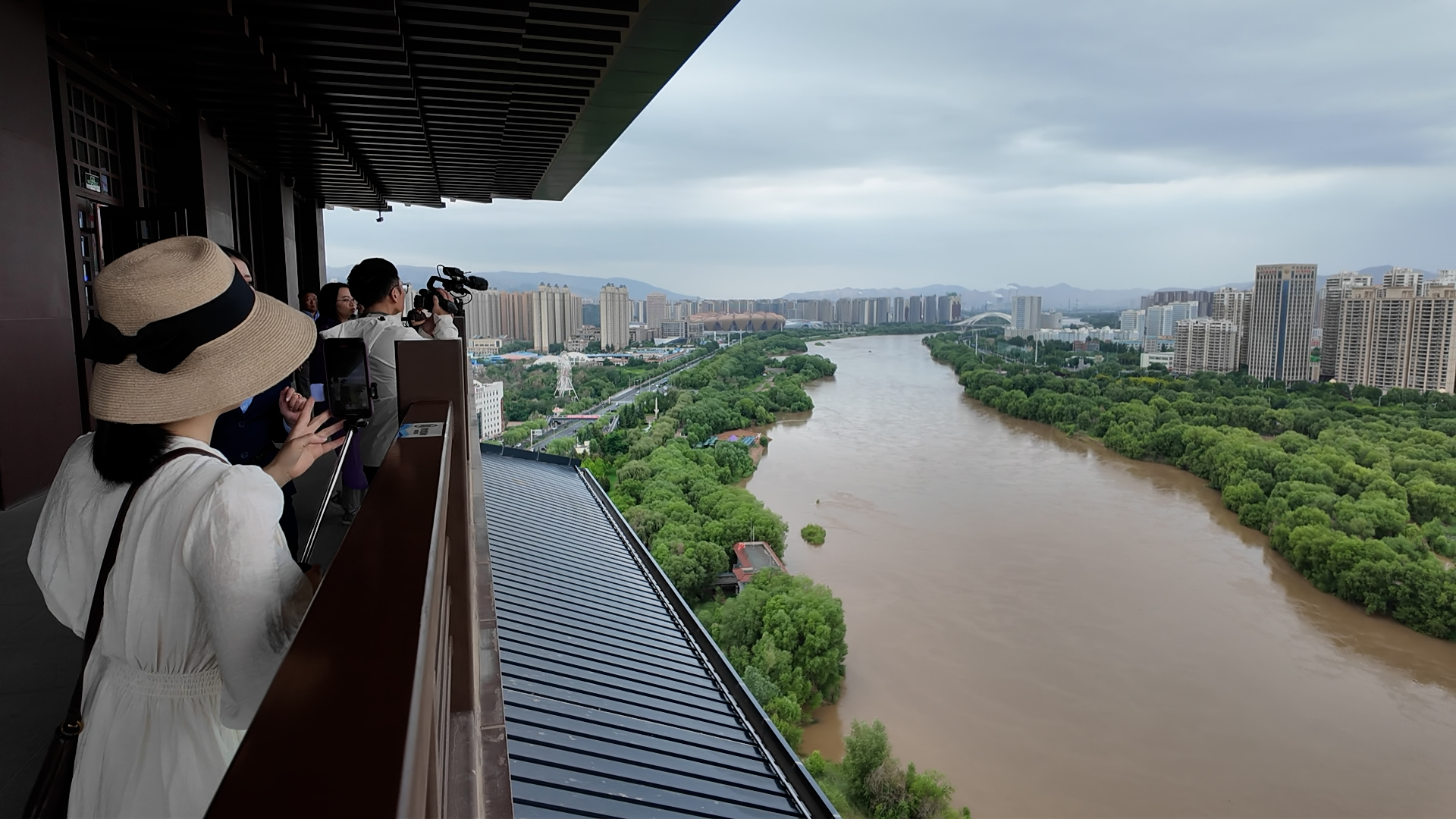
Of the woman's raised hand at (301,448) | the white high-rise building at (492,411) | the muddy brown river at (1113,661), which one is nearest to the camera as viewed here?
the woman's raised hand at (301,448)

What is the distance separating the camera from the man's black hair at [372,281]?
213 cm

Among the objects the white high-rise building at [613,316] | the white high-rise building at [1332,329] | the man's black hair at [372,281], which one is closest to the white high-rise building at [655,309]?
the white high-rise building at [613,316]

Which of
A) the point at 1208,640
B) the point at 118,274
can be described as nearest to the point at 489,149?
the point at 118,274

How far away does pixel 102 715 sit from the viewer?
717 mm

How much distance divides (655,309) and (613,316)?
23932mm

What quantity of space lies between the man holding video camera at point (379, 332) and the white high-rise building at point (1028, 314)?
7626 cm

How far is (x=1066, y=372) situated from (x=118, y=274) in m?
40.0

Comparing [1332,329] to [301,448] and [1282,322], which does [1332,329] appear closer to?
[1282,322]

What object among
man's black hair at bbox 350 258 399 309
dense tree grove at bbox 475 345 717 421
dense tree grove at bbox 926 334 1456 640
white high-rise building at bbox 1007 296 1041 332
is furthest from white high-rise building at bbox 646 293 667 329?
man's black hair at bbox 350 258 399 309

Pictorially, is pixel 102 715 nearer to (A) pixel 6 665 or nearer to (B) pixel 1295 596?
(A) pixel 6 665

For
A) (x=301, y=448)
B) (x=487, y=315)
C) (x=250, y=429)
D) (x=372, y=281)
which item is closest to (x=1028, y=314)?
(x=487, y=315)

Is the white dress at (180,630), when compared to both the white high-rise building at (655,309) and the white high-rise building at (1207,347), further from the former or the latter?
the white high-rise building at (655,309)

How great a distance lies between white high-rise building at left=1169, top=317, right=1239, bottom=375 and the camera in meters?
35.6

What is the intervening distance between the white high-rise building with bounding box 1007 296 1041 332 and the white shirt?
76.3m
